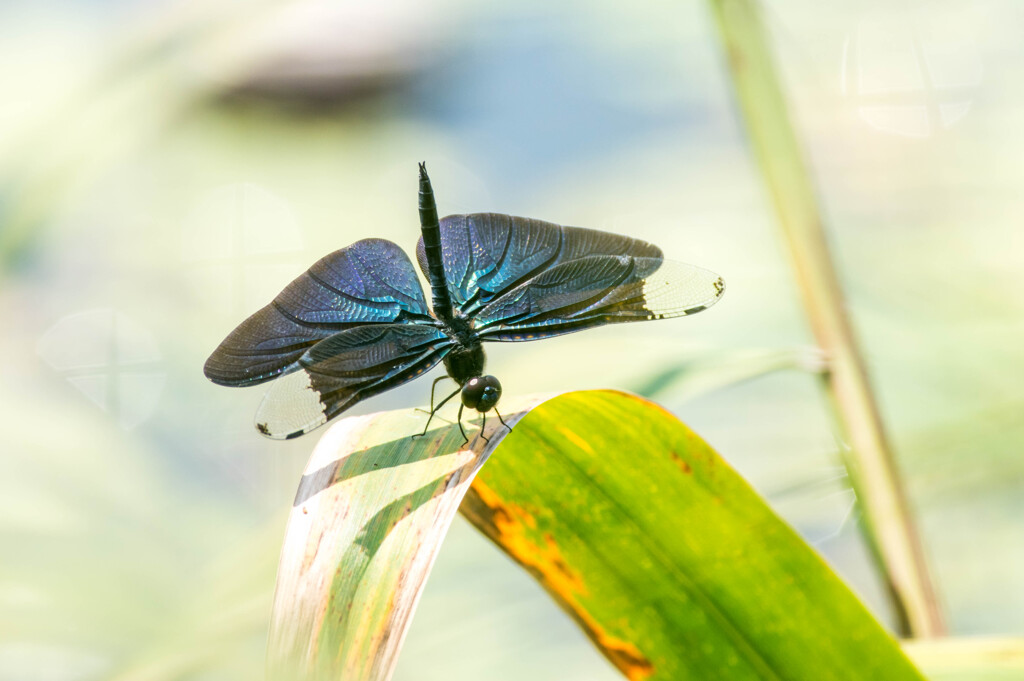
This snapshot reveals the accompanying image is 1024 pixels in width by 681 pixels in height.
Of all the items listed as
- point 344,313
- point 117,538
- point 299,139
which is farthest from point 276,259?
point 344,313

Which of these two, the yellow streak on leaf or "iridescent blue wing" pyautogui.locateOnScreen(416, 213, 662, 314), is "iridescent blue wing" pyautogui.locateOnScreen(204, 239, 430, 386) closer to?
"iridescent blue wing" pyautogui.locateOnScreen(416, 213, 662, 314)

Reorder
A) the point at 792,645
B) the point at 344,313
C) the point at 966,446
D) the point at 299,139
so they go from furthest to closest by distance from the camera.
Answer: the point at 299,139 → the point at 966,446 → the point at 344,313 → the point at 792,645

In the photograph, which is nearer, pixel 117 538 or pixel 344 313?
pixel 344 313

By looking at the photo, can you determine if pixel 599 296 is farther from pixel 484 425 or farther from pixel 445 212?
pixel 445 212

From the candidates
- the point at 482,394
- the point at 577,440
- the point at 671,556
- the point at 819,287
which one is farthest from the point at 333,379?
the point at 819,287

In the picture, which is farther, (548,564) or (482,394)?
(482,394)

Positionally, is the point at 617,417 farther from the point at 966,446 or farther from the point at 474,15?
the point at 474,15

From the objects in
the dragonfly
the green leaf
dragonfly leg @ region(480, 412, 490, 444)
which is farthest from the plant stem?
dragonfly leg @ region(480, 412, 490, 444)
